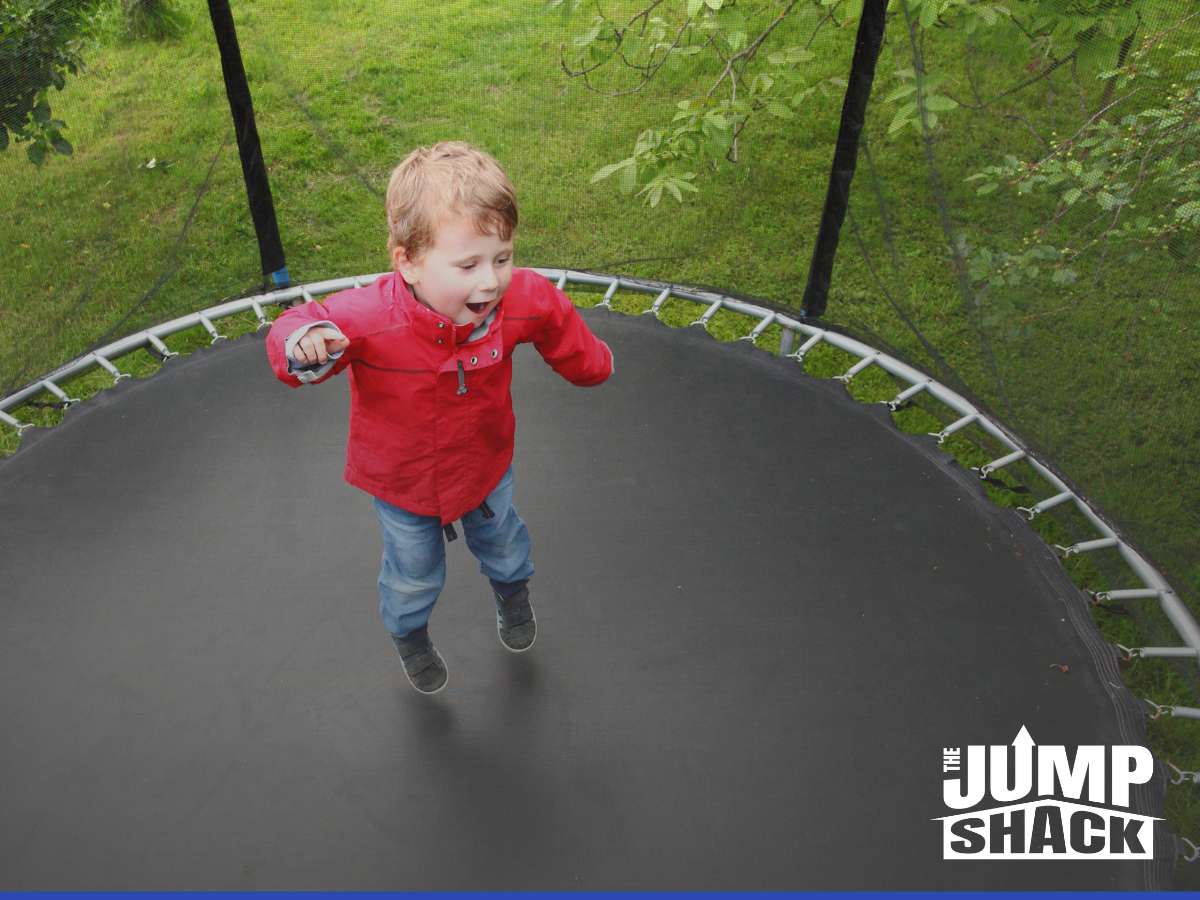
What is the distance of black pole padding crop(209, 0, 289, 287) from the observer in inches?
94.7

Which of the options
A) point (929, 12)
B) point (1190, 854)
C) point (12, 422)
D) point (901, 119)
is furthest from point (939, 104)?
point (12, 422)

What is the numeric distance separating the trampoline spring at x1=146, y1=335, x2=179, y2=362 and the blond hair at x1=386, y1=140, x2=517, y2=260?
1536 mm

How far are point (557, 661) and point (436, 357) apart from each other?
0.67 m

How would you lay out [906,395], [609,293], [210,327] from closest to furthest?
[906,395] < [210,327] < [609,293]

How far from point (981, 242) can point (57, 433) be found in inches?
78.7

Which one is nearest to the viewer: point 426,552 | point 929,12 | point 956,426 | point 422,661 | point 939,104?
point 426,552

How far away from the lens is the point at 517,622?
5.60 ft

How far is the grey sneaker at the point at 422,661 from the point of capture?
159 cm

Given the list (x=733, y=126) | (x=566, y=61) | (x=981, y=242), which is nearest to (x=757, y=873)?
(x=981, y=242)

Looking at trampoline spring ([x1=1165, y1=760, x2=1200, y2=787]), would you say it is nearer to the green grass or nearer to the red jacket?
the green grass

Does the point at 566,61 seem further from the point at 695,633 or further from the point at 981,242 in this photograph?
the point at 695,633

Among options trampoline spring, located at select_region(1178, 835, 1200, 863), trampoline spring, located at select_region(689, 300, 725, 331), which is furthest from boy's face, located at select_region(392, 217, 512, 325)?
trampoline spring, located at select_region(689, 300, 725, 331)

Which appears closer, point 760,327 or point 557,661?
point 557,661

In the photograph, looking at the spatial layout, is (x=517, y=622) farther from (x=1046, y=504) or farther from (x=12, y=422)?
(x=12, y=422)
